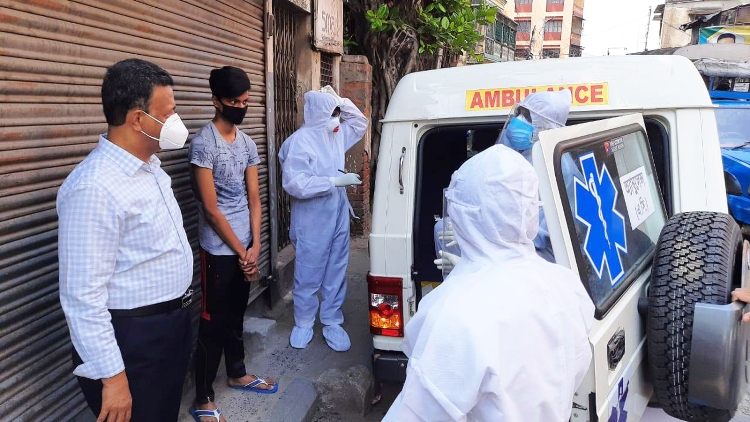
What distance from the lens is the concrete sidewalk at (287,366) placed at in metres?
3.17

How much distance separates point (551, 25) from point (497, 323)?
63840mm

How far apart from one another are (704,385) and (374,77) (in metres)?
6.63

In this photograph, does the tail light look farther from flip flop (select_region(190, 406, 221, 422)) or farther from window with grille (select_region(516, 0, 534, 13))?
window with grille (select_region(516, 0, 534, 13))

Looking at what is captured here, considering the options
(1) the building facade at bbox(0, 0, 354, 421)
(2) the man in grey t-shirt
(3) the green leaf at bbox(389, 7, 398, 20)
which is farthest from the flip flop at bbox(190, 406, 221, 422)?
(3) the green leaf at bbox(389, 7, 398, 20)

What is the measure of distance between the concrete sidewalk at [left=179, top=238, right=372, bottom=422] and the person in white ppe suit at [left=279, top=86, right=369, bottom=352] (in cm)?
13

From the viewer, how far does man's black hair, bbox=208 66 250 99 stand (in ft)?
9.36

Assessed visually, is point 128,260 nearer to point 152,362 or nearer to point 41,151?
point 152,362

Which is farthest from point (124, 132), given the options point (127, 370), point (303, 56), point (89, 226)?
point (303, 56)

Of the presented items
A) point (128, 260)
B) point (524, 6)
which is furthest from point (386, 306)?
point (524, 6)

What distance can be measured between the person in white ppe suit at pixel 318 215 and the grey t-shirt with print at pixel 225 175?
69 centimetres

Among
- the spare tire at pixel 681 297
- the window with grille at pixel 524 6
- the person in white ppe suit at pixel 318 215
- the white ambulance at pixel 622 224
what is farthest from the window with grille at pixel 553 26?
the spare tire at pixel 681 297

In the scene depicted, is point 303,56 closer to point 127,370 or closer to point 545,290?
point 127,370

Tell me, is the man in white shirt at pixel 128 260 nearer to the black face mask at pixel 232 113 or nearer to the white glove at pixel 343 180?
the black face mask at pixel 232 113

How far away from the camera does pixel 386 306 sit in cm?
282
